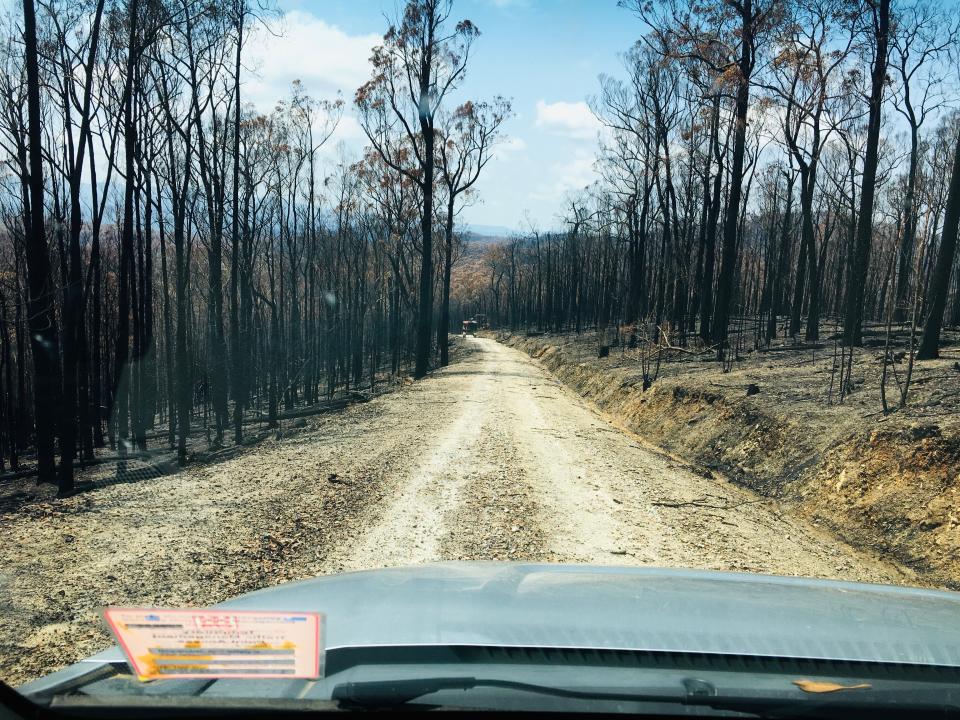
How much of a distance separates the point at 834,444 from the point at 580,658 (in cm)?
817

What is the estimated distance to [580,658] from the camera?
1.94 meters

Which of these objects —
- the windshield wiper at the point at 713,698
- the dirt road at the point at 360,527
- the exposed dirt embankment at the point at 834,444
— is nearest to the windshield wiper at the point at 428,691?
the windshield wiper at the point at 713,698

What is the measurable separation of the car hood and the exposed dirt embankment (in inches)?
168

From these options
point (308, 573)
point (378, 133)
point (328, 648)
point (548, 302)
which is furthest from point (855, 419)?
point (548, 302)

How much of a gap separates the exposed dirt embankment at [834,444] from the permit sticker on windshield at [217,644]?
247 inches

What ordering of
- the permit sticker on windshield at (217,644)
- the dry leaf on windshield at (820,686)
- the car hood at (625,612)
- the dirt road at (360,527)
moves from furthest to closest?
the dirt road at (360,527) → the car hood at (625,612) → the dry leaf on windshield at (820,686) → the permit sticker on windshield at (217,644)

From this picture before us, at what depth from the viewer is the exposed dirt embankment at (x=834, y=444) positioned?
6.75m

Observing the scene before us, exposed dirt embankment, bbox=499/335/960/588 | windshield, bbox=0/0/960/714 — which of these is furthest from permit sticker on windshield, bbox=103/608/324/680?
exposed dirt embankment, bbox=499/335/960/588

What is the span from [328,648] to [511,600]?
82 cm

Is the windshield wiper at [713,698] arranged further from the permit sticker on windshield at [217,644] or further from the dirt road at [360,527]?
the dirt road at [360,527]

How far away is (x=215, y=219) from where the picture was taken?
2052cm

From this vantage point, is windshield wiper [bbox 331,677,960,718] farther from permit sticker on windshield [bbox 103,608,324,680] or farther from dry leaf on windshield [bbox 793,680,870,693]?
permit sticker on windshield [bbox 103,608,324,680]

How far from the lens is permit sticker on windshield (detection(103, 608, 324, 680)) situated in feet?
5.32

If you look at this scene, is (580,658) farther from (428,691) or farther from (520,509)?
(520,509)
